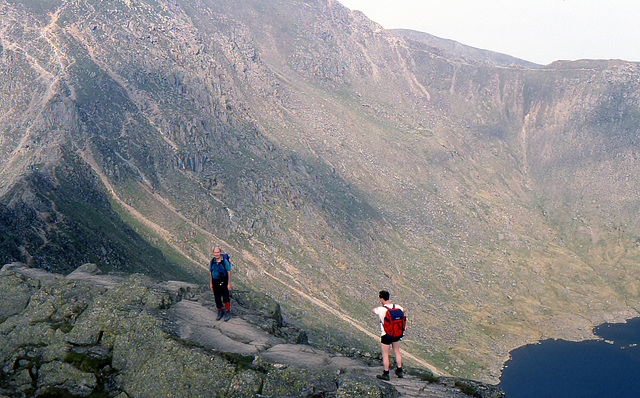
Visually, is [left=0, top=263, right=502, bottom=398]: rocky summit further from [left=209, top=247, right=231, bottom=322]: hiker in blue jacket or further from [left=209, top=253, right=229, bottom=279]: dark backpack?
[left=209, top=253, right=229, bottom=279]: dark backpack

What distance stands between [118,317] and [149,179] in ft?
399

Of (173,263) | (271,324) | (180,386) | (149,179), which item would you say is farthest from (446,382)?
(149,179)

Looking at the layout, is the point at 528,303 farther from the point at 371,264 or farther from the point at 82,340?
the point at 82,340

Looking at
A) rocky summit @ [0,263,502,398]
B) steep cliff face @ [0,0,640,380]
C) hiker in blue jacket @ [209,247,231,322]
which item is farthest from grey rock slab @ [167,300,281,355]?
steep cliff face @ [0,0,640,380]

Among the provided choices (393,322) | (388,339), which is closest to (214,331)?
(388,339)

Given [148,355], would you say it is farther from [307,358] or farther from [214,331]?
[307,358]

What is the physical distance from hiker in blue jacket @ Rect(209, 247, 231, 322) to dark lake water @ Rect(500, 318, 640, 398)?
112 metres

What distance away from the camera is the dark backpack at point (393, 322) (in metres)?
19.0

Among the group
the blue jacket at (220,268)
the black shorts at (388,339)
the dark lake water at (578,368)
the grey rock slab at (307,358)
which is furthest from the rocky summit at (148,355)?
the dark lake water at (578,368)

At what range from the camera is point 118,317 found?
824 inches

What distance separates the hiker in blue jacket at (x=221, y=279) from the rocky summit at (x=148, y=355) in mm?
736

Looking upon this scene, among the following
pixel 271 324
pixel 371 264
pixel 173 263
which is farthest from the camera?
pixel 371 264

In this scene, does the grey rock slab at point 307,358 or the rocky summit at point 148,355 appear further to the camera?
the grey rock slab at point 307,358

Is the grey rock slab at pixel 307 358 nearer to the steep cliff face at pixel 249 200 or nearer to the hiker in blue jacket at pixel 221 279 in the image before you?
the hiker in blue jacket at pixel 221 279
